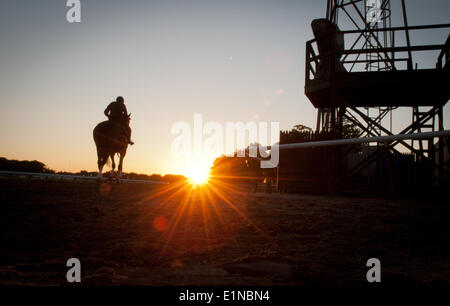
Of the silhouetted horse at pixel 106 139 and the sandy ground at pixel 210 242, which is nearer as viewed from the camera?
the sandy ground at pixel 210 242

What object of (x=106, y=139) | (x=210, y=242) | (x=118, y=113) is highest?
(x=118, y=113)

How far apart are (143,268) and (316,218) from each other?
2.70 m

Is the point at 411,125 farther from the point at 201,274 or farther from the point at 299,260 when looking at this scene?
the point at 201,274

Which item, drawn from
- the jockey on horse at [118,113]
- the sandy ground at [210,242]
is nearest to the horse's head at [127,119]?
the jockey on horse at [118,113]

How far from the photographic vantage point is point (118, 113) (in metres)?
10.5

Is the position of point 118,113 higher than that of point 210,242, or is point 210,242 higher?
point 118,113

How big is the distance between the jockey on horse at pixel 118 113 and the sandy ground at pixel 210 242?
210 inches

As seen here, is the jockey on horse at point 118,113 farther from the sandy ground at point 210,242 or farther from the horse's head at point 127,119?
the sandy ground at point 210,242

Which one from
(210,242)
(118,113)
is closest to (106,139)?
(118,113)

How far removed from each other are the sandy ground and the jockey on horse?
17.5 feet

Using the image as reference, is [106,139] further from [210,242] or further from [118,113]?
[210,242]

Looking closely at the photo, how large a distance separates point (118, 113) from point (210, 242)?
7.98 meters

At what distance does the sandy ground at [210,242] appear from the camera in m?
2.48
